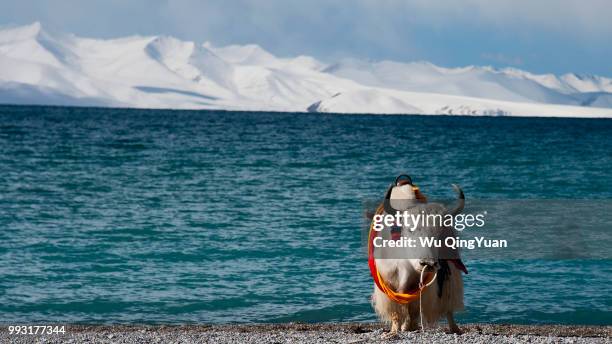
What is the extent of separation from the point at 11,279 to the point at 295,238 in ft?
17.1

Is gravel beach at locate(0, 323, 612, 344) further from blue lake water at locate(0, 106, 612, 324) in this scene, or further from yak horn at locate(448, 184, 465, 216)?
yak horn at locate(448, 184, 465, 216)

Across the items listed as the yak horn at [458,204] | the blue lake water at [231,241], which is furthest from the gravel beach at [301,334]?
the yak horn at [458,204]

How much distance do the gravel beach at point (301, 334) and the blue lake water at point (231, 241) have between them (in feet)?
2.00

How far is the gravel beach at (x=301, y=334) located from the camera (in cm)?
798

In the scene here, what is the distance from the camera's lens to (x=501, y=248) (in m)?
14.9

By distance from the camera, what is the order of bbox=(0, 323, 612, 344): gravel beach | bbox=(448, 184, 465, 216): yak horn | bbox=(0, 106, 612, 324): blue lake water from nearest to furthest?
bbox=(448, 184, 465, 216): yak horn
bbox=(0, 323, 612, 344): gravel beach
bbox=(0, 106, 612, 324): blue lake water

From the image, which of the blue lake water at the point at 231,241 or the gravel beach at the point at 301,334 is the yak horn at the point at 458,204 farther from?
the blue lake water at the point at 231,241

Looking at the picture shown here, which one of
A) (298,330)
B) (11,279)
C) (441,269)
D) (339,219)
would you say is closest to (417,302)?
(441,269)

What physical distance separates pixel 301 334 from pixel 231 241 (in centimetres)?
715

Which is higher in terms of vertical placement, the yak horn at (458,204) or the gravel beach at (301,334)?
the yak horn at (458,204)

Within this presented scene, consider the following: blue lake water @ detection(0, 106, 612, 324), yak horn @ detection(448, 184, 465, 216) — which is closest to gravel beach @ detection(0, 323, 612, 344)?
blue lake water @ detection(0, 106, 612, 324)

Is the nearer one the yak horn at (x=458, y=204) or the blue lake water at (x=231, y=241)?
the yak horn at (x=458, y=204)

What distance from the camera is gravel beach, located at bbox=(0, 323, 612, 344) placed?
7976 millimetres

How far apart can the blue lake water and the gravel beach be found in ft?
2.00
